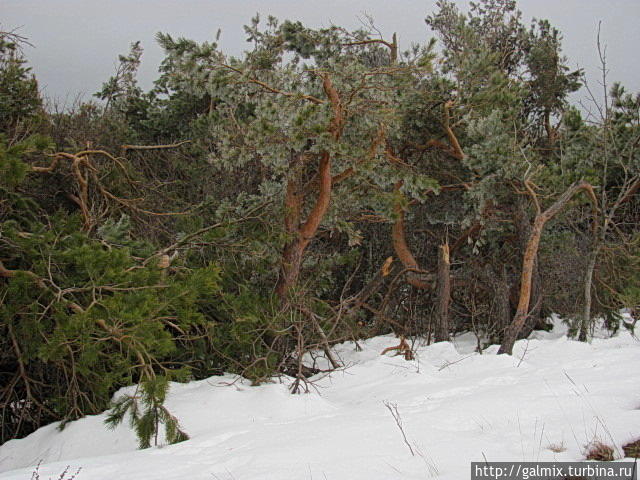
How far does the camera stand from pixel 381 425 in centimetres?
418

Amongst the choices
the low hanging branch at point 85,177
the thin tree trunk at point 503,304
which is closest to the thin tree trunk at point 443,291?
the thin tree trunk at point 503,304

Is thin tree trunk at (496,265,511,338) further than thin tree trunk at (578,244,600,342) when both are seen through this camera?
Yes

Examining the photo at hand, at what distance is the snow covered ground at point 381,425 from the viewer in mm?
3387

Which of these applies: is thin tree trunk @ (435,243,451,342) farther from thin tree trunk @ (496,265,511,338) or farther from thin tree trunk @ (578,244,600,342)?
thin tree trunk @ (578,244,600,342)

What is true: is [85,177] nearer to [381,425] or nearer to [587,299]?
[381,425]

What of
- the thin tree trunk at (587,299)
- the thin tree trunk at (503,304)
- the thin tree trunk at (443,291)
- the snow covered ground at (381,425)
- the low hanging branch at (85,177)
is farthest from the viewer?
the thin tree trunk at (503,304)

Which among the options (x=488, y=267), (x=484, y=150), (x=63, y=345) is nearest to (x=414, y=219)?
(x=488, y=267)

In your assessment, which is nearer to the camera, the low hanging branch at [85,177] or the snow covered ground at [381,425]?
the snow covered ground at [381,425]

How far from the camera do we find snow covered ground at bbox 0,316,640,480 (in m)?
3.39

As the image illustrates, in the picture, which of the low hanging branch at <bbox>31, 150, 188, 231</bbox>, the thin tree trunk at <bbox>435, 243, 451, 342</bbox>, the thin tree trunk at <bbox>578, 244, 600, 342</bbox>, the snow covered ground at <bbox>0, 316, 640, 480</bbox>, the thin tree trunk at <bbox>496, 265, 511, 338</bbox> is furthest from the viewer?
the thin tree trunk at <bbox>496, 265, 511, 338</bbox>

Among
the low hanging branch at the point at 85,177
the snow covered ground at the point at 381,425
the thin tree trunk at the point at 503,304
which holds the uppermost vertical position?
the low hanging branch at the point at 85,177

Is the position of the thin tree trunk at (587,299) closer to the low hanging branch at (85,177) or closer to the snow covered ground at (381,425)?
the snow covered ground at (381,425)

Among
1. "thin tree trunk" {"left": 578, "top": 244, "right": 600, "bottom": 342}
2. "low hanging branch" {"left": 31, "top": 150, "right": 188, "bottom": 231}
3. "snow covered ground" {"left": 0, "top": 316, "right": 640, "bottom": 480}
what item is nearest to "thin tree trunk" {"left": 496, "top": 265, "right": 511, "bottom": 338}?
"thin tree trunk" {"left": 578, "top": 244, "right": 600, "bottom": 342}

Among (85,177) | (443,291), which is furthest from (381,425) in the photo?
(443,291)
